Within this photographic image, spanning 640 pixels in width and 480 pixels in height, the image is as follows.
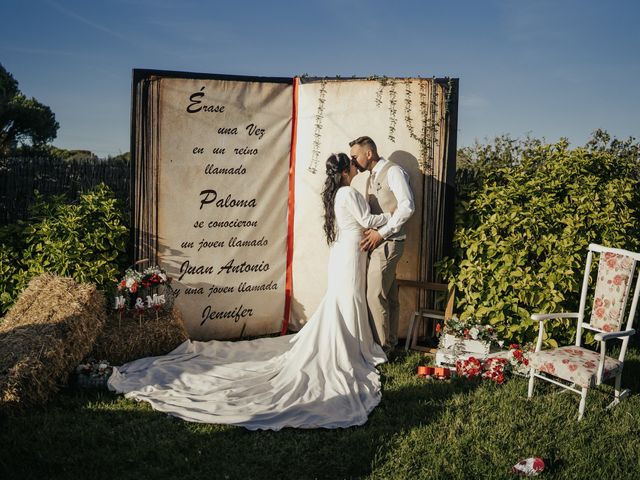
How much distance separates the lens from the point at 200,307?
22.9 feet

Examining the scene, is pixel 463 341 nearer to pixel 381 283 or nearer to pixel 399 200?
pixel 381 283

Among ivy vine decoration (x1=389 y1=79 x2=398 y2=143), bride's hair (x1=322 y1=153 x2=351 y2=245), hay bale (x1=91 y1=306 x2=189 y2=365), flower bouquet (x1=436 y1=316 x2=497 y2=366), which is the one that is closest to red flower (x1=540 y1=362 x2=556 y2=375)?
flower bouquet (x1=436 y1=316 x2=497 y2=366)

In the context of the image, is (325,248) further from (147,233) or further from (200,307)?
(147,233)

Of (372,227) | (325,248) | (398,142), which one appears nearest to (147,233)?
(325,248)

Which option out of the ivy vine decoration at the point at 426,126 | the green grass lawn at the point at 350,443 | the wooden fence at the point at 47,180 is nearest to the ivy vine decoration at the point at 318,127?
the ivy vine decoration at the point at 426,126

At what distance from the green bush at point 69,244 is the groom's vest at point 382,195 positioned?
294cm

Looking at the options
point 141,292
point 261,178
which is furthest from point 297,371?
point 261,178

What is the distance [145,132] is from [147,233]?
3.94 ft

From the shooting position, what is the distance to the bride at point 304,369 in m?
4.65

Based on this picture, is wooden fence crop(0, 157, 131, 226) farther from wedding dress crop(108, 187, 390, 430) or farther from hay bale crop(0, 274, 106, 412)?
wedding dress crop(108, 187, 390, 430)

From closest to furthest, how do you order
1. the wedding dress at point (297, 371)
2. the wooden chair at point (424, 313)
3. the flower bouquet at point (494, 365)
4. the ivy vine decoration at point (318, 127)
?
the wedding dress at point (297, 371) < the flower bouquet at point (494, 365) < the wooden chair at point (424, 313) < the ivy vine decoration at point (318, 127)

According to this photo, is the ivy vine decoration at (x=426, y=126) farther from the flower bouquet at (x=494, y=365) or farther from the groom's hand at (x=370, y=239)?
the flower bouquet at (x=494, y=365)

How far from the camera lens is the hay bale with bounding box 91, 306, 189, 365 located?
570 cm

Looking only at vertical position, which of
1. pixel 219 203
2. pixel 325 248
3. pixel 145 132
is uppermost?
pixel 145 132
